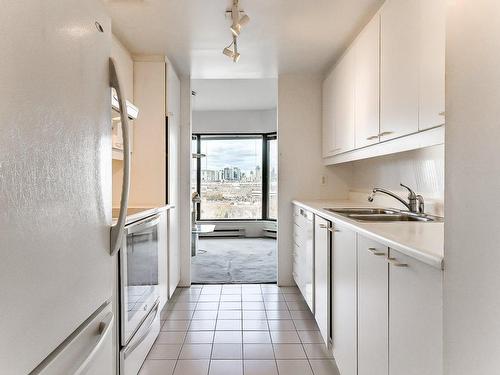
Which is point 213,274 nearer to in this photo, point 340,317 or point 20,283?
point 340,317

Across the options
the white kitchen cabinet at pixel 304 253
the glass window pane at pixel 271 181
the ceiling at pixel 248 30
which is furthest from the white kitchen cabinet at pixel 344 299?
the glass window pane at pixel 271 181

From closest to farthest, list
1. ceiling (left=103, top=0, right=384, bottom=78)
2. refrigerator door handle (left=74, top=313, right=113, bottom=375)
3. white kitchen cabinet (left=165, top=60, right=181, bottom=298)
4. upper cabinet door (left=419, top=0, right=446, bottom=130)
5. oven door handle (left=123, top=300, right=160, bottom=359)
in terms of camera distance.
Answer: refrigerator door handle (left=74, top=313, right=113, bottom=375) < upper cabinet door (left=419, top=0, right=446, bottom=130) < oven door handle (left=123, top=300, right=160, bottom=359) < ceiling (left=103, top=0, right=384, bottom=78) < white kitchen cabinet (left=165, top=60, right=181, bottom=298)

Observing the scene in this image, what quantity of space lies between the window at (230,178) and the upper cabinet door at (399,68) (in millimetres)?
5027

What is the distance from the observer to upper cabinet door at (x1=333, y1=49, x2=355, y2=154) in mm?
2756

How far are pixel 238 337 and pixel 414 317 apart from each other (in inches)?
68.8

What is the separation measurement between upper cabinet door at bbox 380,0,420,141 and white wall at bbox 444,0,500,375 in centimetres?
94

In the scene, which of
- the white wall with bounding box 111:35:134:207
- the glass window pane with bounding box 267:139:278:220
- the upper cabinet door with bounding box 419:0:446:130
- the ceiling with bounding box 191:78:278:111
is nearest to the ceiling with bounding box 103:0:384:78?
the white wall with bounding box 111:35:134:207

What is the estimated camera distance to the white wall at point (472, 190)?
656mm

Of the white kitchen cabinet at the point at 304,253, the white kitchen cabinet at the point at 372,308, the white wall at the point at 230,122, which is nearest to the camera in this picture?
the white kitchen cabinet at the point at 372,308

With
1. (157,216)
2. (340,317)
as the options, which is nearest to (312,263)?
(340,317)

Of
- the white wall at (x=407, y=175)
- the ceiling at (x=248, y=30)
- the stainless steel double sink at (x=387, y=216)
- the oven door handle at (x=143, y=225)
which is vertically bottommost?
the oven door handle at (x=143, y=225)

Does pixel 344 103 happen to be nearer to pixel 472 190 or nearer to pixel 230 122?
pixel 472 190

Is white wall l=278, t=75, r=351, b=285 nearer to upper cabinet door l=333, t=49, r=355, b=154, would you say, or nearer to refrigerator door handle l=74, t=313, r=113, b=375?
upper cabinet door l=333, t=49, r=355, b=154

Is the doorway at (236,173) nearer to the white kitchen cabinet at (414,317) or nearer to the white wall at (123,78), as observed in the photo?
the white wall at (123,78)
